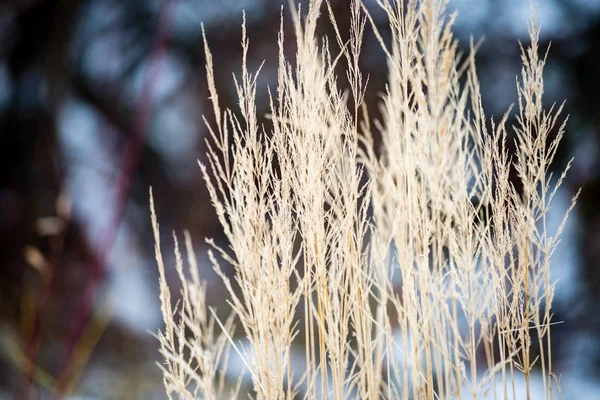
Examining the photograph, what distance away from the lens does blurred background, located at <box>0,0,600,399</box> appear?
2316 mm

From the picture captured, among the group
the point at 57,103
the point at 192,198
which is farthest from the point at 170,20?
the point at 192,198

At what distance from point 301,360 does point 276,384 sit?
1583 millimetres

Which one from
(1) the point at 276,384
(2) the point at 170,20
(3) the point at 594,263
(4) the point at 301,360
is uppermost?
(2) the point at 170,20

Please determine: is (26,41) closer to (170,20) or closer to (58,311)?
(170,20)

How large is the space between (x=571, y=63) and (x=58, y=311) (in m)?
2.64

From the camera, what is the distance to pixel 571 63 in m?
2.19

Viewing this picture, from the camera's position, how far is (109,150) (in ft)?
8.31

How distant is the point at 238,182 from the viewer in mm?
748

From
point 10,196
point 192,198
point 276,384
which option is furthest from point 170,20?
point 276,384

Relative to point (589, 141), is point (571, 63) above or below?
above

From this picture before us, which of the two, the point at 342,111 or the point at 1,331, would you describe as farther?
the point at 1,331

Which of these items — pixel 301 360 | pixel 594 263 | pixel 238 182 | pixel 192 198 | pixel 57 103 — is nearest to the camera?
pixel 238 182

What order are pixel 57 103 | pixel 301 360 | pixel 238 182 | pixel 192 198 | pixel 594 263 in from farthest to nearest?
pixel 57 103 → pixel 192 198 → pixel 301 360 → pixel 594 263 → pixel 238 182

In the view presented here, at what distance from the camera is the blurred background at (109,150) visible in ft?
7.60
